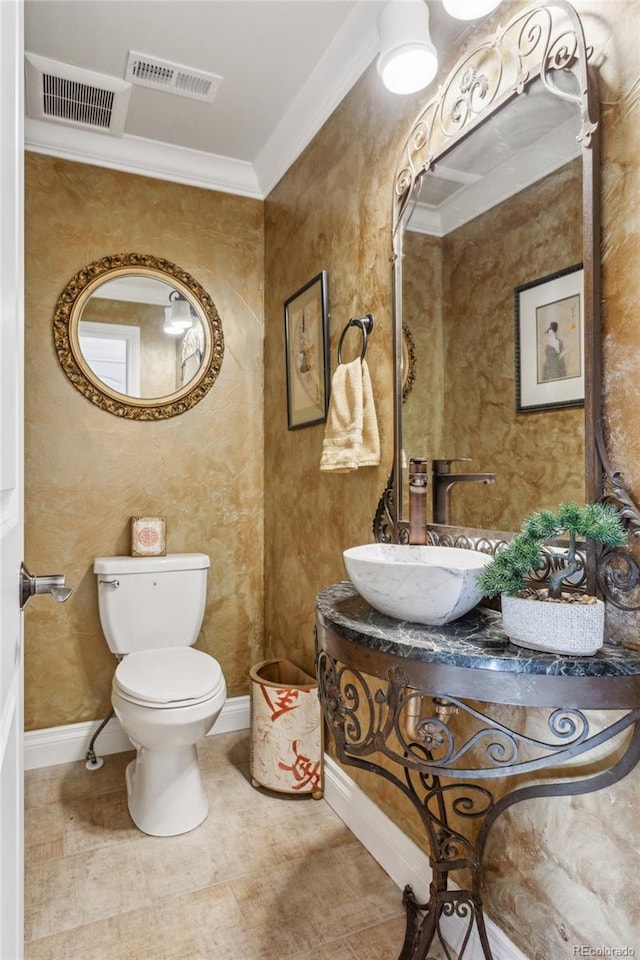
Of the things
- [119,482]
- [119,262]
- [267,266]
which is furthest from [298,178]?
[119,482]

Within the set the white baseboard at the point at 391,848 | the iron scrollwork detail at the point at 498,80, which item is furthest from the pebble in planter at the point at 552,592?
the white baseboard at the point at 391,848

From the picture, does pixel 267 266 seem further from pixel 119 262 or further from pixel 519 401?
pixel 519 401

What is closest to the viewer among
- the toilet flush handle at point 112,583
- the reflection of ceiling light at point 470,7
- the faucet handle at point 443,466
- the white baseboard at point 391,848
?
the reflection of ceiling light at point 470,7

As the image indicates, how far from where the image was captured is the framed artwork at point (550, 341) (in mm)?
1109

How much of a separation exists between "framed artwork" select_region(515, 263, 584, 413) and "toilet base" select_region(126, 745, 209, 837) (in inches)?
62.2

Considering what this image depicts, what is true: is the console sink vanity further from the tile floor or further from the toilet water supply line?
the toilet water supply line

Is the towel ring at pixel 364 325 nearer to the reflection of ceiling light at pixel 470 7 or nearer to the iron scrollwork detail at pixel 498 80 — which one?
the iron scrollwork detail at pixel 498 80

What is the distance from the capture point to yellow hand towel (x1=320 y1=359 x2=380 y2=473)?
1.72 metres

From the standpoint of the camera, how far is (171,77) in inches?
82.0

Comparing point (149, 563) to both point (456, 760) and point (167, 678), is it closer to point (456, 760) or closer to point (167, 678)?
point (167, 678)

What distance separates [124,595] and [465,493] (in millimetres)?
1496

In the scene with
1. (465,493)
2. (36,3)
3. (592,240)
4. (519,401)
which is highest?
(36,3)

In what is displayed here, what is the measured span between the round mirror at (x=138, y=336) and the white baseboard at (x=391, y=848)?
1.65 metres

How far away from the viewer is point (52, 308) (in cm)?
239
